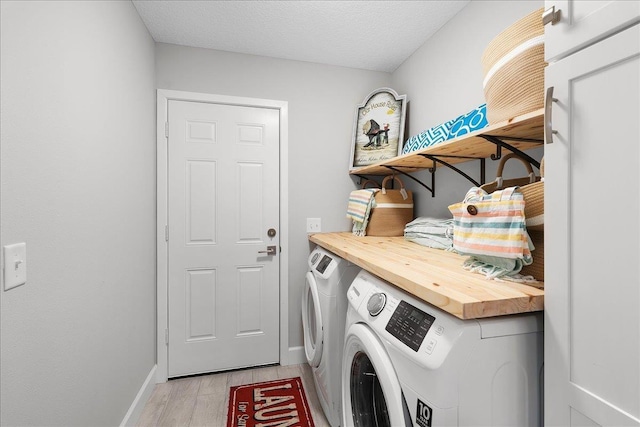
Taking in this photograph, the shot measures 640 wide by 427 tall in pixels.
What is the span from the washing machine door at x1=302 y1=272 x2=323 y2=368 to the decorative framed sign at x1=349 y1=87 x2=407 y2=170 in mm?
1052

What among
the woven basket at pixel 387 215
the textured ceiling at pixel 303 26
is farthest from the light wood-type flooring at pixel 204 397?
the textured ceiling at pixel 303 26

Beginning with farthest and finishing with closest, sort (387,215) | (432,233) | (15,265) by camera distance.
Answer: (387,215) → (432,233) → (15,265)

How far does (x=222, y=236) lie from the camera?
7.40ft

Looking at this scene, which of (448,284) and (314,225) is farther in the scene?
(314,225)

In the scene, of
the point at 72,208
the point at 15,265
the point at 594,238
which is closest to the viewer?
the point at 594,238

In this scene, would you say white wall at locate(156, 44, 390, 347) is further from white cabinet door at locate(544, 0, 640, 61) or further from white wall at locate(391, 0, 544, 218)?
white cabinet door at locate(544, 0, 640, 61)

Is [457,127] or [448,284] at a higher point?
[457,127]

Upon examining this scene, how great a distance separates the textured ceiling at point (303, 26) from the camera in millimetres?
1750

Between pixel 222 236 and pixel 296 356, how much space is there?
111 cm

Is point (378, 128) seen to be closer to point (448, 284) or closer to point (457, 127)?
point (457, 127)

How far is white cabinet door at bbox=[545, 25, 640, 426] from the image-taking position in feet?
1.90

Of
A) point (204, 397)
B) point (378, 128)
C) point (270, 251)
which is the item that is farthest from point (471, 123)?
point (204, 397)

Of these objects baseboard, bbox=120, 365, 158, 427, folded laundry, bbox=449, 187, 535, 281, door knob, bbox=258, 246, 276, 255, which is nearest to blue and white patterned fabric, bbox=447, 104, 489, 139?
folded laundry, bbox=449, 187, 535, 281

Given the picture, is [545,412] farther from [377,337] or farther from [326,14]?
[326,14]
